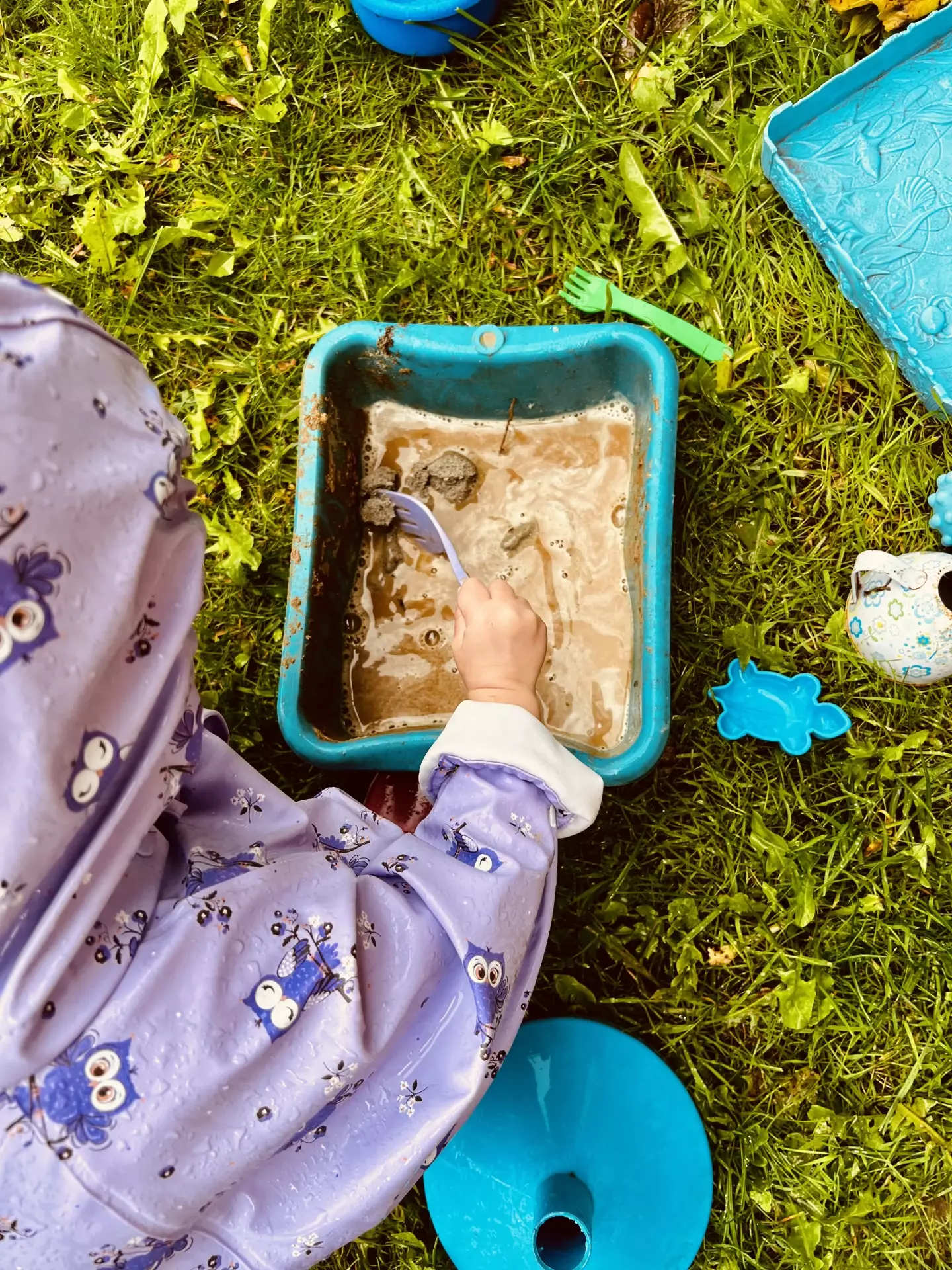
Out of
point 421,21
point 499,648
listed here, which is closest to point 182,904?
point 499,648

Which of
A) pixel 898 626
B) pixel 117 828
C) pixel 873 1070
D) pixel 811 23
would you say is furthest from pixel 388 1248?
pixel 811 23

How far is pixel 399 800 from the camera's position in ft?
4.06

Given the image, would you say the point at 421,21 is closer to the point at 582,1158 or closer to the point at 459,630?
the point at 459,630

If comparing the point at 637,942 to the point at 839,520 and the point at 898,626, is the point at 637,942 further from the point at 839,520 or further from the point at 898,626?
the point at 839,520

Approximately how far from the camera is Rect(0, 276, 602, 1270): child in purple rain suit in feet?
1.76

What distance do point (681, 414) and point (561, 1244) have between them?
1.09 m

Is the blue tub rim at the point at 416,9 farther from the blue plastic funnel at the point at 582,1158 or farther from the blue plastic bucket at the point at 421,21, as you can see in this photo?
the blue plastic funnel at the point at 582,1158

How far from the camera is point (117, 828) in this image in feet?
2.09

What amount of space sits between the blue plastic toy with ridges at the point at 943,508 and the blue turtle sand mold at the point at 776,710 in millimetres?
272

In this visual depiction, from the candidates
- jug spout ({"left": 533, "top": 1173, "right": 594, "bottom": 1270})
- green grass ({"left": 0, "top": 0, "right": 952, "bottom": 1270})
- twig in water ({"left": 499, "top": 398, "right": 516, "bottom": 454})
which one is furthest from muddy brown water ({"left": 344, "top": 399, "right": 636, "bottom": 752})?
jug spout ({"left": 533, "top": 1173, "right": 594, "bottom": 1270})

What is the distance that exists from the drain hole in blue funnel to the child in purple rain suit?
32cm

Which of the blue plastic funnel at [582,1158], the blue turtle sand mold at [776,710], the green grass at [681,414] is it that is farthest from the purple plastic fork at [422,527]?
the blue plastic funnel at [582,1158]

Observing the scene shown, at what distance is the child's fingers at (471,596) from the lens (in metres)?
1.09

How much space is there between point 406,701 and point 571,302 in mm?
665
